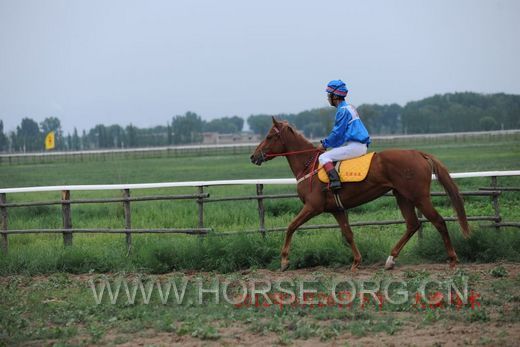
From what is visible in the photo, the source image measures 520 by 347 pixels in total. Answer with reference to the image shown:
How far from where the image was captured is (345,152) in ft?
30.0

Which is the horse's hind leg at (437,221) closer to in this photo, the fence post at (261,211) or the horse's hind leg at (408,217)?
the horse's hind leg at (408,217)

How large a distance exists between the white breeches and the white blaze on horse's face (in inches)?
32.2

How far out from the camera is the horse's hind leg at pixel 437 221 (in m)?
8.85

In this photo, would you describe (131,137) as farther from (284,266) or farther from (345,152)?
(345,152)

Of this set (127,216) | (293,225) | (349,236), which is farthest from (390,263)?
(127,216)

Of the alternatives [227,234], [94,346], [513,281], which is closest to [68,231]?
[227,234]

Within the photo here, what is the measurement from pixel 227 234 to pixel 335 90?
269 centimetres

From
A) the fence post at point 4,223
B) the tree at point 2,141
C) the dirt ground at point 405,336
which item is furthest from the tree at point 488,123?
the dirt ground at point 405,336

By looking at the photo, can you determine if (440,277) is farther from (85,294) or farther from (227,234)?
(85,294)

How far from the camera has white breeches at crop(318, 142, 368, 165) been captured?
9.14 meters

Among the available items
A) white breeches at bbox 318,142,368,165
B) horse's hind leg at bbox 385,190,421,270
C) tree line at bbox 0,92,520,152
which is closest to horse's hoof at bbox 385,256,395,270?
horse's hind leg at bbox 385,190,421,270

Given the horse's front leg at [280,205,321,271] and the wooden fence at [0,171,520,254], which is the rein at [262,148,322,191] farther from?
the wooden fence at [0,171,520,254]

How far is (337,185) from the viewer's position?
9047 mm

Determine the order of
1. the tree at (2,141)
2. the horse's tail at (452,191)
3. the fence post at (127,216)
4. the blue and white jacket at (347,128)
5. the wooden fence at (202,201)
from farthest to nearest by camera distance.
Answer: the tree at (2,141) → the fence post at (127,216) → the wooden fence at (202,201) → the blue and white jacket at (347,128) → the horse's tail at (452,191)
